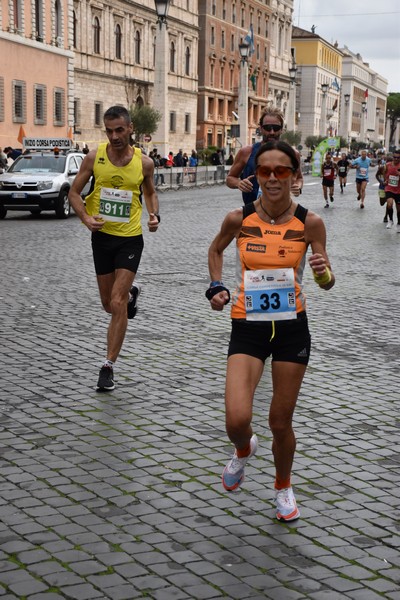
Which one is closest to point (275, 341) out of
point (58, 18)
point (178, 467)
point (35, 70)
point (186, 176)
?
point (178, 467)

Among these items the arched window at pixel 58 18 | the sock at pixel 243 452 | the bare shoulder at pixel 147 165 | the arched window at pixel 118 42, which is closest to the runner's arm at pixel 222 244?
the sock at pixel 243 452

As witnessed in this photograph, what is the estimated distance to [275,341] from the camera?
440 cm

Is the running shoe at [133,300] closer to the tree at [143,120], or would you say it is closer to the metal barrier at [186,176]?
the metal barrier at [186,176]

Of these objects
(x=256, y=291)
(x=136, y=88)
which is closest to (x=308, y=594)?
(x=256, y=291)

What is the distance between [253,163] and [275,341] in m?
3.91

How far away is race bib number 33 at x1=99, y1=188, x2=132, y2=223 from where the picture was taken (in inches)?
273

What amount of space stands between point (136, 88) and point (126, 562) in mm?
60901

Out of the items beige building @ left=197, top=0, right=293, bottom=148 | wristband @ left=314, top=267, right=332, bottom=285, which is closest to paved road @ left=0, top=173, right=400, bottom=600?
wristband @ left=314, top=267, right=332, bottom=285

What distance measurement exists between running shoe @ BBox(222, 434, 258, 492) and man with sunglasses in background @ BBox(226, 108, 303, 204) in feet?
9.75

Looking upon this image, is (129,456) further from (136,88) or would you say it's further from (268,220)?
(136,88)

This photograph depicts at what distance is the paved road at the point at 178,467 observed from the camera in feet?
12.6

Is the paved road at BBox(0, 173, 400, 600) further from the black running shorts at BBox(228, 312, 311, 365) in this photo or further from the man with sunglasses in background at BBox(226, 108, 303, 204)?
the man with sunglasses in background at BBox(226, 108, 303, 204)

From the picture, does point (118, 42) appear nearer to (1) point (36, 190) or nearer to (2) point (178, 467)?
(1) point (36, 190)

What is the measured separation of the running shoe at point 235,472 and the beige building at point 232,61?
6518 centimetres
